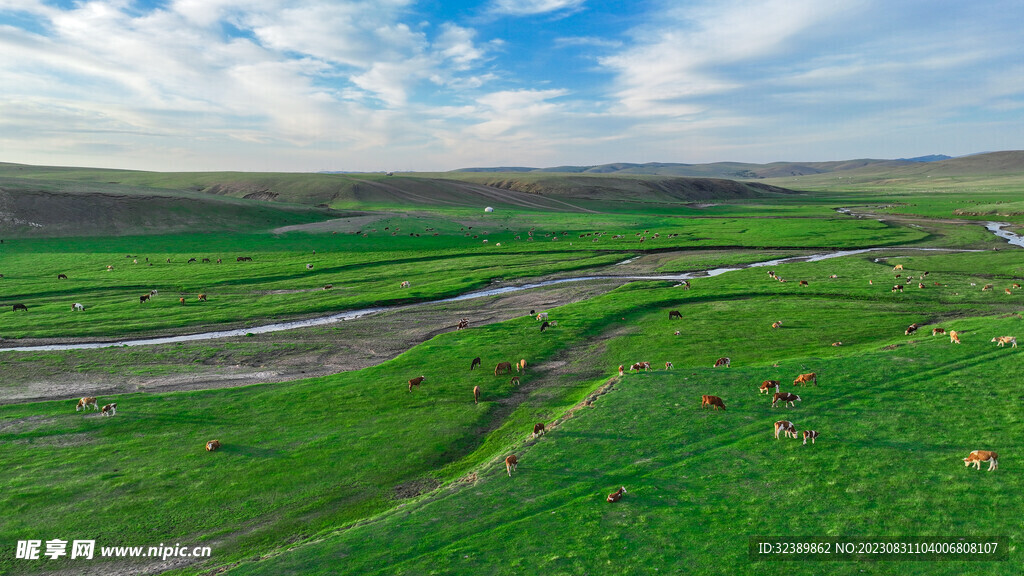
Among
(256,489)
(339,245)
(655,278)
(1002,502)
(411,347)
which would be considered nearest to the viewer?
(1002,502)

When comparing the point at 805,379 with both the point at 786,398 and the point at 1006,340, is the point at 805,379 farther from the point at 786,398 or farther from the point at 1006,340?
the point at 1006,340

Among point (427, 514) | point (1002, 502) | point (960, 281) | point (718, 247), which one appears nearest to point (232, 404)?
point (427, 514)

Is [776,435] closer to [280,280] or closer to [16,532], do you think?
[16,532]

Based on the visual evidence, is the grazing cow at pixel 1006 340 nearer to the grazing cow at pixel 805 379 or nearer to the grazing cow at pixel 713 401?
the grazing cow at pixel 805 379

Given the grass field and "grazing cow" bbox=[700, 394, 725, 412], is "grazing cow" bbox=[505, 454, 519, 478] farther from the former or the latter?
"grazing cow" bbox=[700, 394, 725, 412]

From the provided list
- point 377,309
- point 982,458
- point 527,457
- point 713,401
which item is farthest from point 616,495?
point 377,309

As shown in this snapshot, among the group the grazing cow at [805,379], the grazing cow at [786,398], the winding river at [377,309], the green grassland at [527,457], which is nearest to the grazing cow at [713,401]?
the green grassland at [527,457]

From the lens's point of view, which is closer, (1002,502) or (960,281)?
(1002,502)
